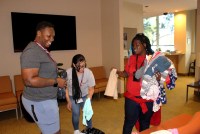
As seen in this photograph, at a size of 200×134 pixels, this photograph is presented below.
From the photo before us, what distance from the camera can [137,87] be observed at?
1932 millimetres

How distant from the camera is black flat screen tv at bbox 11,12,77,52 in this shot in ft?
13.7

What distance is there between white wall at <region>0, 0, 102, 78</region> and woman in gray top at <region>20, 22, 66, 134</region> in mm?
2906

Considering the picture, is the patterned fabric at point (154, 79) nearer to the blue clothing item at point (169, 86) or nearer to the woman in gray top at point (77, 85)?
the blue clothing item at point (169, 86)

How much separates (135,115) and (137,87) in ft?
0.99

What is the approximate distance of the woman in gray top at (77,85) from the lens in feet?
7.95

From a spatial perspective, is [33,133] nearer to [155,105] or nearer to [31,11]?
[155,105]

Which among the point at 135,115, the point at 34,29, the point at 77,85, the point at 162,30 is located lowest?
the point at 135,115

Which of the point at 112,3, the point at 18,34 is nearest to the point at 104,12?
the point at 112,3

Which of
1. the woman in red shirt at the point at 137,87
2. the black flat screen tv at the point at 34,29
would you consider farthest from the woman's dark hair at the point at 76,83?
the black flat screen tv at the point at 34,29

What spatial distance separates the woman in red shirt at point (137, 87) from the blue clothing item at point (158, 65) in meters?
0.08

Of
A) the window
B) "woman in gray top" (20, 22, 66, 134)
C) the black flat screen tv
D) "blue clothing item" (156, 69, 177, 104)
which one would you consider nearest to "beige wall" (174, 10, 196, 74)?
the window

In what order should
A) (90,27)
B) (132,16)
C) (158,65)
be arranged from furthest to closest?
(132,16)
(90,27)
(158,65)

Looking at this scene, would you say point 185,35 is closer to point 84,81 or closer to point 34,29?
point 34,29

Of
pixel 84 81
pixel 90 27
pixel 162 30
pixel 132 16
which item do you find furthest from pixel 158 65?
pixel 162 30
